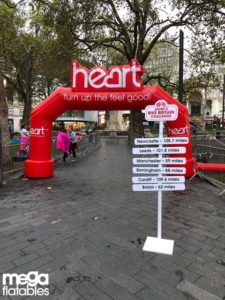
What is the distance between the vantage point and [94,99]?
7.57 meters

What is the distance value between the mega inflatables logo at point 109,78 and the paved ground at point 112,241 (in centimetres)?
307

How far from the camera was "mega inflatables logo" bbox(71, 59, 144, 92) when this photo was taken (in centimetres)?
739

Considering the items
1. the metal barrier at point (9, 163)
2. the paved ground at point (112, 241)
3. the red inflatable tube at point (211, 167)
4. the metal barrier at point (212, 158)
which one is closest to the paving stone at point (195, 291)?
the paved ground at point (112, 241)

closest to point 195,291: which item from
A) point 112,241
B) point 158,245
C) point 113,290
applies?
point 113,290

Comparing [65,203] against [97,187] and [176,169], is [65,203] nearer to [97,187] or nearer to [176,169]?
[97,187]

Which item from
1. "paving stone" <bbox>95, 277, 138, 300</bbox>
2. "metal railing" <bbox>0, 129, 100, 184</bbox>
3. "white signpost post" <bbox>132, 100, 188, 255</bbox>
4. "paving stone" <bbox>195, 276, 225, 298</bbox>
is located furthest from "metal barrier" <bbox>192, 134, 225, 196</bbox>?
"metal railing" <bbox>0, 129, 100, 184</bbox>

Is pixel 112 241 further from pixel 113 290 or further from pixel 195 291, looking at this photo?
pixel 195 291

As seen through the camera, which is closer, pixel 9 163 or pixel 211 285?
pixel 211 285

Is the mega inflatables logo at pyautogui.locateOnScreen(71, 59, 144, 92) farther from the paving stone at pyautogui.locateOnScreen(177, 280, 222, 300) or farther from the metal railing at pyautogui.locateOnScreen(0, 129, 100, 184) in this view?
the paving stone at pyautogui.locateOnScreen(177, 280, 222, 300)

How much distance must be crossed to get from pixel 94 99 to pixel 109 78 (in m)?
0.76

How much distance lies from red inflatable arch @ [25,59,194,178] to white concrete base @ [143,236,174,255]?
4646mm

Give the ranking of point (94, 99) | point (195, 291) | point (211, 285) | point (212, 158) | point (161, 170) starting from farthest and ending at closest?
1. point (212, 158)
2. point (94, 99)
3. point (161, 170)
4. point (211, 285)
5. point (195, 291)

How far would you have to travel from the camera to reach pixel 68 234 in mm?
4141

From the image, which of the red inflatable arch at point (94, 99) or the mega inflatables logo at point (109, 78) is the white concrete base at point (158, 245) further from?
the mega inflatables logo at point (109, 78)
